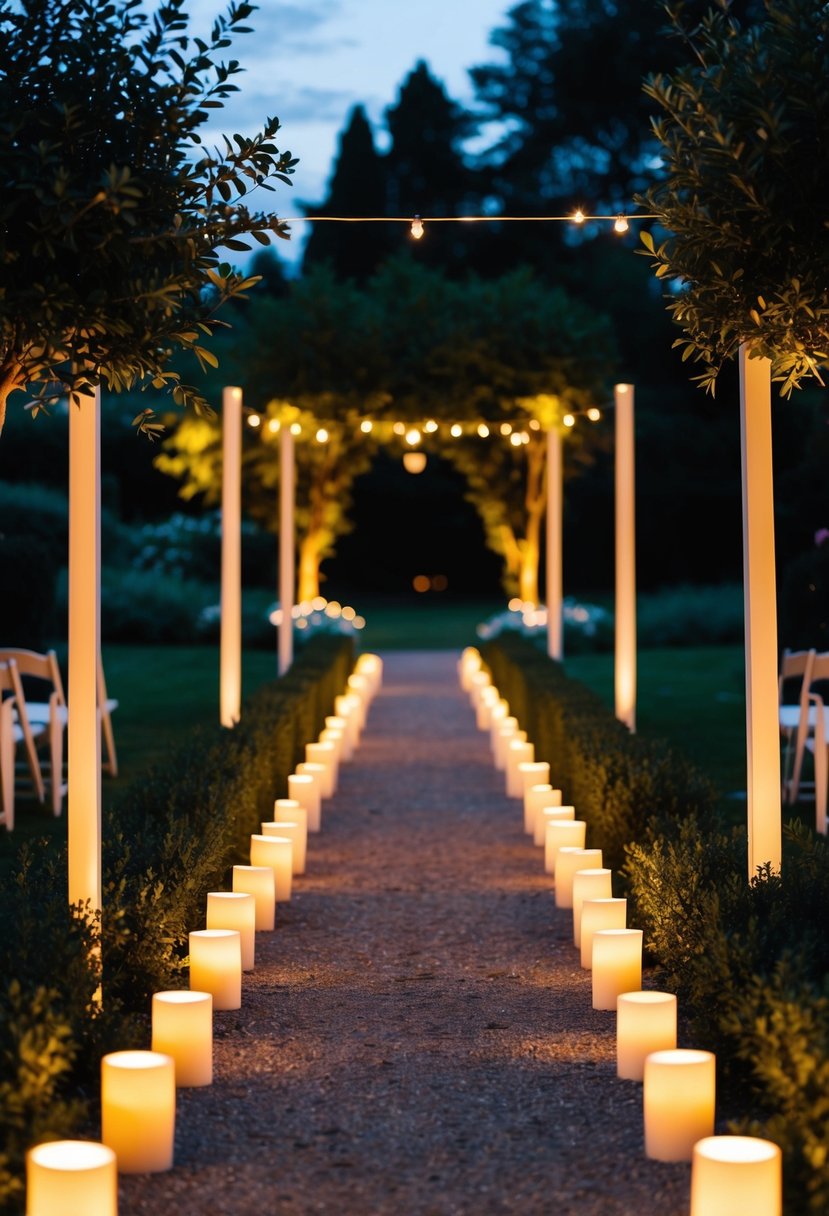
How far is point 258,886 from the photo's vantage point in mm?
6457

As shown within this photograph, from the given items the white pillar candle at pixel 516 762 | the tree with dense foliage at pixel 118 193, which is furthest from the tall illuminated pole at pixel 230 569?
the tree with dense foliage at pixel 118 193

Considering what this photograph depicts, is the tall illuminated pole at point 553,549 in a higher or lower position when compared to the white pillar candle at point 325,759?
higher

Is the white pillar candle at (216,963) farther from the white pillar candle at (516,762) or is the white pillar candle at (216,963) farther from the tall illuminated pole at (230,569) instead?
the tall illuminated pole at (230,569)

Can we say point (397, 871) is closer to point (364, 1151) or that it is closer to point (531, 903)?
point (531, 903)

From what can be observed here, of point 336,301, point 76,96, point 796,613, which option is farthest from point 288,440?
point 76,96

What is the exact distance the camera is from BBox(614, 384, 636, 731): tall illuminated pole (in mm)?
10430

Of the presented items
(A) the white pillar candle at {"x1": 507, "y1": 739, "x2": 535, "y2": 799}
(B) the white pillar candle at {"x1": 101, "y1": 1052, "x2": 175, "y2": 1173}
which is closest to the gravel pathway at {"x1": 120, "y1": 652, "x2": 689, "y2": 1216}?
(B) the white pillar candle at {"x1": 101, "y1": 1052, "x2": 175, "y2": 1173}

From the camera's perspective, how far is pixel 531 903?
7.26m

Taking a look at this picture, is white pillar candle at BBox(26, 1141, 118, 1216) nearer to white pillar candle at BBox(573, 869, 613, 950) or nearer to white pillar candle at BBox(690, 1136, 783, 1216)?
white pillar candle at BBox(690, 1136, 783, 1216)

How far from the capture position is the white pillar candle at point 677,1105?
3.80 metres

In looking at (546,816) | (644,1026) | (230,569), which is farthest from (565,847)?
(230,569)

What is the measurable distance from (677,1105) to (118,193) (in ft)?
9.04

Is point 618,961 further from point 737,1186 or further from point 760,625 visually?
point 737,1186

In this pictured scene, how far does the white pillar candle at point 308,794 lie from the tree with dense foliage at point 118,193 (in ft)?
14.3
